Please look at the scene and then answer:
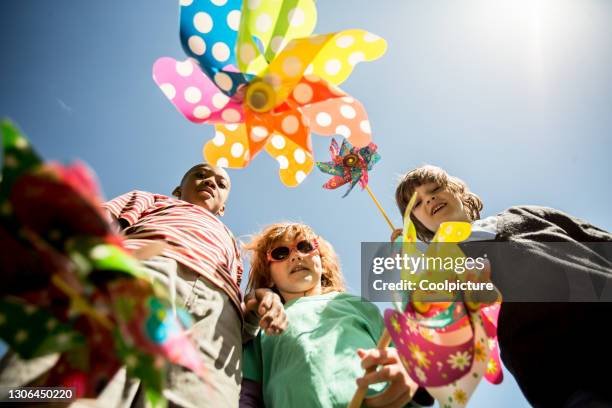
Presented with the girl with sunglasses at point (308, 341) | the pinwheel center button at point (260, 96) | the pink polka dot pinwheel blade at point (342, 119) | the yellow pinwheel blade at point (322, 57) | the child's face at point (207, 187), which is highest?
the yellow pinwheel blade at point (322, 57)

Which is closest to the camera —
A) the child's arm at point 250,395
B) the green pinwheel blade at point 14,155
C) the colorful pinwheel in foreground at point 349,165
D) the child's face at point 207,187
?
the green pinwheel blade at point 14,155

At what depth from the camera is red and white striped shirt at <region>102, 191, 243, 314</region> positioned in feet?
4.81

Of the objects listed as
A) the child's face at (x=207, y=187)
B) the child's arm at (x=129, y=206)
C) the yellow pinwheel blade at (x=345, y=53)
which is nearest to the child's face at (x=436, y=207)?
the yellow pinwheel blade at (x=345, y=53)

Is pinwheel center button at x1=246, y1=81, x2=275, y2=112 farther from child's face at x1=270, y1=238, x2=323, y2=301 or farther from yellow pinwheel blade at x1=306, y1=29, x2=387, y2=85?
child's face at x1=270, y1=238, x2=323, y2=301

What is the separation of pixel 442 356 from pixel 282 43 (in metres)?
1.40

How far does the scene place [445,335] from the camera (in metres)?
1.33

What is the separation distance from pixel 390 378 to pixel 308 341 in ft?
1.35

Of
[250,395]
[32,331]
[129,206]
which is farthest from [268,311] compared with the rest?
[32,331]


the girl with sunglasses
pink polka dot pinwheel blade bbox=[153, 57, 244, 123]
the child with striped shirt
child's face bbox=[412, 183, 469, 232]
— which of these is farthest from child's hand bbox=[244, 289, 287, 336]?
child's face bbox=[412, 183, 469, 232]

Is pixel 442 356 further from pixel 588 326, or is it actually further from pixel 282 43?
pixel 282 43

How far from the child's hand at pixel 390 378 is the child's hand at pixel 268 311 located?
0.97 ft

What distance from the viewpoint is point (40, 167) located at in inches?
21.8

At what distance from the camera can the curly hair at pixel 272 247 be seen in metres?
2.20

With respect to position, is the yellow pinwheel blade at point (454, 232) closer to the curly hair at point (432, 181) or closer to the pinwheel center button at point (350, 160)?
the curly hair at point (432, 181)
